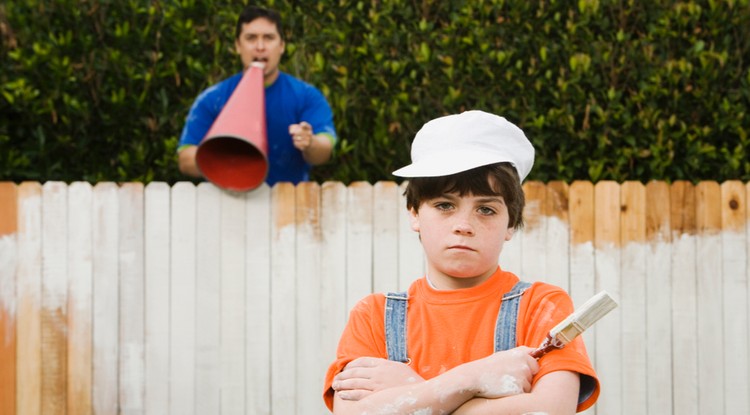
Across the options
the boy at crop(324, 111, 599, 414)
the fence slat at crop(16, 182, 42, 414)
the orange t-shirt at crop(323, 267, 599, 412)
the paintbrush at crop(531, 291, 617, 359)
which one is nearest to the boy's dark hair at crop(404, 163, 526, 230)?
the boy at crop(324, 111, 599, 414)

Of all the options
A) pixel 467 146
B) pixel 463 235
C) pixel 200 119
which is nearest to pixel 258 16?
pixel 200 119

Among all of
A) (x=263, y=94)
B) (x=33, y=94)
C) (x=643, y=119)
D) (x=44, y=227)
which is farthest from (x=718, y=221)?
(x=33, y=94)

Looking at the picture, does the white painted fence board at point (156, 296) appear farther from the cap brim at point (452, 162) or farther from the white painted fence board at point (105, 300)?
the cap brim at point (452, 162)

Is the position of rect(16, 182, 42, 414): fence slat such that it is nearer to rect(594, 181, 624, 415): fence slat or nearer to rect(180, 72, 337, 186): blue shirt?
rect(180, 72, 337, 186): blue shirt

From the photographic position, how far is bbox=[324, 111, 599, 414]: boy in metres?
2.44

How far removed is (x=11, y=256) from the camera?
528 cm

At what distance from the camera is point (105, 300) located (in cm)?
531

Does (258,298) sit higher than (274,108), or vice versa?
(274,108)

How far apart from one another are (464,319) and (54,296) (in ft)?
10.8

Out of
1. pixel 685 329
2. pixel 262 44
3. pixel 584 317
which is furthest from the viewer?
pixel 262 44

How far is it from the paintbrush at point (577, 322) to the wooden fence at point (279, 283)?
9.18ft

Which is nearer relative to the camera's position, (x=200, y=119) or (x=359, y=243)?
(x=359, y=243)

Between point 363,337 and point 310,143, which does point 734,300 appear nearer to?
point 310,143

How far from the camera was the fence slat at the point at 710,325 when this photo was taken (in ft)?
17.2
